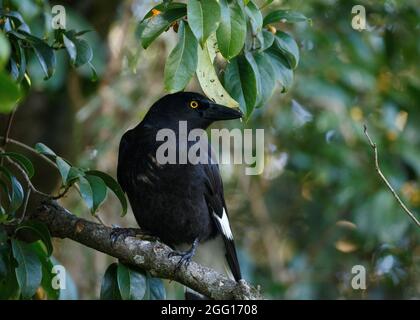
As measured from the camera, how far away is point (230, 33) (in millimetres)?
2592

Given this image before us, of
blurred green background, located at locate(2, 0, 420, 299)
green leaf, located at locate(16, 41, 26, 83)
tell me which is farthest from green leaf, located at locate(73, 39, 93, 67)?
blurred green background, located at locate(2, 0, 420, 299)

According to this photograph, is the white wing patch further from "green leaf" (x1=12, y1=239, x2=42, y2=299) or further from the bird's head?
"green leaf" (x1=12, y1=239, x2=42, y2=299)

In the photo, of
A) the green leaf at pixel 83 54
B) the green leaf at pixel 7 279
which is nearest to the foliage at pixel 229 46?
Result: the green leaf at pixel 83 54

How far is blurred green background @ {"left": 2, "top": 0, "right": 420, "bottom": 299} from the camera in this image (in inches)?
198

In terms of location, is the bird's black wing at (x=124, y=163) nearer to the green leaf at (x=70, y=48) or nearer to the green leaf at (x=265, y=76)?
the green leaf at (x=70, y=48)

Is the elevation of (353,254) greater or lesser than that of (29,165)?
lesser

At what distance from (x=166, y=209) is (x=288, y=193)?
9.49 feet

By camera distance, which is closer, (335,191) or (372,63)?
(372,63)

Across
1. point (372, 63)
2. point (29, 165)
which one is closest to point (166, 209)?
point (29, 165)

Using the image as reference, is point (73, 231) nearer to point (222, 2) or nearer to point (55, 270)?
point (55, 270)

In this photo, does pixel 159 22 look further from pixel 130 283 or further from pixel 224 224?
pixel 224 224

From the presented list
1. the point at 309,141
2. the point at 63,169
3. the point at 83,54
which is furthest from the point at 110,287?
the point at 309,141
